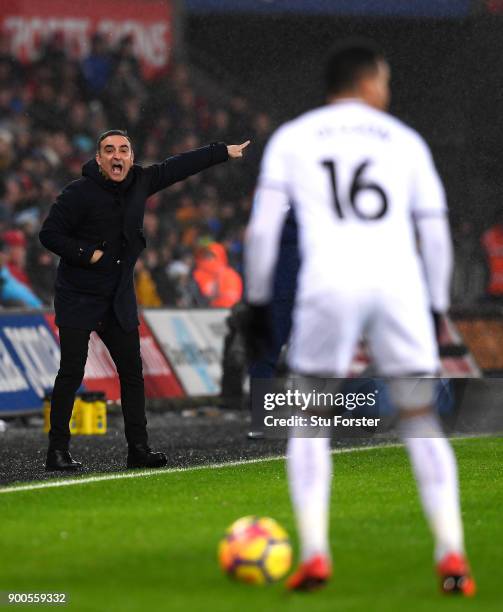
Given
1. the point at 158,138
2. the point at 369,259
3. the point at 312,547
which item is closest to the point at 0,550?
the point at 312,547

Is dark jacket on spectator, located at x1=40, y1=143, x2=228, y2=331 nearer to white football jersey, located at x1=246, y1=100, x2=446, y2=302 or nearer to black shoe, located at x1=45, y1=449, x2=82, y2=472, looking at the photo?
black shoe, located at x1=45, y1=449, x2=82, y2=472

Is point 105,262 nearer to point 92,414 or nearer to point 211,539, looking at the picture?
point 211,539

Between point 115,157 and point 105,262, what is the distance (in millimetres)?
675

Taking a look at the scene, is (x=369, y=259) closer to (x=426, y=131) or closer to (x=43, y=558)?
(x=43, y=558)

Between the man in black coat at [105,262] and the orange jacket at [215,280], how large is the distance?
986 cm

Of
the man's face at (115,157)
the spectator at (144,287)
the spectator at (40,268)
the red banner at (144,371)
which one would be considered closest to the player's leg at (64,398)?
the man's face at (115,157)

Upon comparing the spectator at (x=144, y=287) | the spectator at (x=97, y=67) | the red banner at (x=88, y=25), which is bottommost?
the spectator at (x=144, y=287)

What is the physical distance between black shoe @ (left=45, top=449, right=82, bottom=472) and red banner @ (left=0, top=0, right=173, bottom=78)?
15186mm

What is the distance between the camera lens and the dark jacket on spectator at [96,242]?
962 cm

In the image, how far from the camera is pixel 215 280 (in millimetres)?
19953

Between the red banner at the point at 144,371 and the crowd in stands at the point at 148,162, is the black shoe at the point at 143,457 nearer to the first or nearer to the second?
the red banner at the point at 144,371

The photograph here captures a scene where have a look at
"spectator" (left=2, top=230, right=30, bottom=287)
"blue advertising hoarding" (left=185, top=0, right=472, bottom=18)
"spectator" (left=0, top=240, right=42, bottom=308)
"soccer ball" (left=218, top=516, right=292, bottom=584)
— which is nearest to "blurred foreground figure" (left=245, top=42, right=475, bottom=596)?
"soccer ball" (left=218, top=516, right=292, bottom=584)

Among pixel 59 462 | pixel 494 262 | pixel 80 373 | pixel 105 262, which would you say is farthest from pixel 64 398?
pixel 494 262

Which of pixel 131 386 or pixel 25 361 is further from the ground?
pixel 131 386
